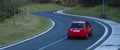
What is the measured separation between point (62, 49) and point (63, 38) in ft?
22.2

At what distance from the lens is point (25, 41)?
29.9m

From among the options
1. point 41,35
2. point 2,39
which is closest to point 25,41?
point 2,39

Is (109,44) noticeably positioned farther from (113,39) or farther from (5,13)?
(5,13)

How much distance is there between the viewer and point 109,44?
26.0 m

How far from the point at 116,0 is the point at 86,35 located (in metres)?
35.8

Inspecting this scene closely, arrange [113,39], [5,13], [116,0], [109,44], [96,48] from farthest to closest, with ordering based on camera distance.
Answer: [116,0]
[5,13]
[113,39]
[109,44]
[96,48]

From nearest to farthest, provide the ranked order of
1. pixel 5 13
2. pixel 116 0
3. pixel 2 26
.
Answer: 1. pixel 2 26
2. pixel 5 13
3. pixel 116 0

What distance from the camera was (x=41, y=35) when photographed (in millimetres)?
34188

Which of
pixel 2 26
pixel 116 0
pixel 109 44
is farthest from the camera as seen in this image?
pixel 116 0

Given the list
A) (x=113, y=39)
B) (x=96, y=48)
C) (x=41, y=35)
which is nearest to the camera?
(x=96, y=48)

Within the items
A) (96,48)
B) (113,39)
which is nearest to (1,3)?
(113,39)

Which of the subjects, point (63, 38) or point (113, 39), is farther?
point (63, 38)

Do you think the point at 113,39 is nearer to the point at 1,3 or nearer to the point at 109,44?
the point at 109,44

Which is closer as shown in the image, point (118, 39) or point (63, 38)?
point (118, 39)
